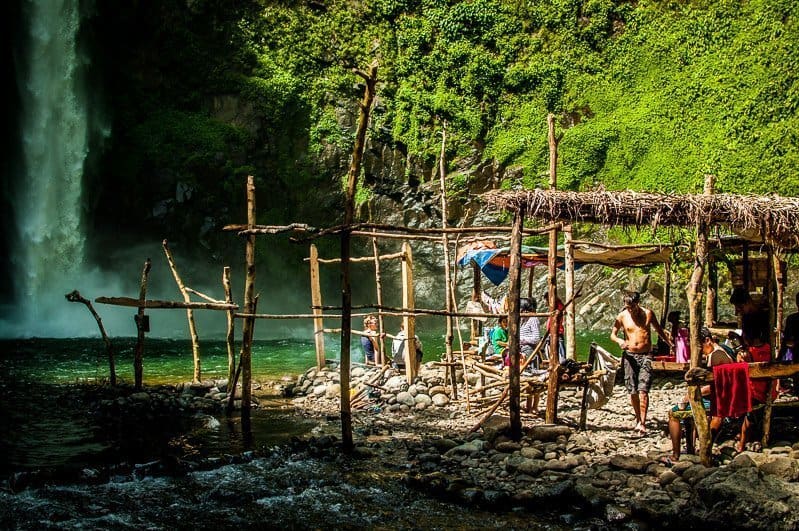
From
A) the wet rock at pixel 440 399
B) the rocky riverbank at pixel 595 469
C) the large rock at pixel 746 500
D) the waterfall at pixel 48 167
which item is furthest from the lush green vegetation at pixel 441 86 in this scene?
the large rock at pixel 746 500

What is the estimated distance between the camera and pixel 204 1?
1240 inches

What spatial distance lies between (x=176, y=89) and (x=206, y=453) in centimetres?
2634

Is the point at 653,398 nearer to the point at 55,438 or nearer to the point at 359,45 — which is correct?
the point at 55,438

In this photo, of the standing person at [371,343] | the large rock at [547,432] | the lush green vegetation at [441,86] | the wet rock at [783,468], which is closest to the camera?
the wet rock at [783,468]

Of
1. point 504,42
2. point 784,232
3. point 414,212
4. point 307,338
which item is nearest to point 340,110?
point 414,212

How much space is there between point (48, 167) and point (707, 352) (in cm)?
2695

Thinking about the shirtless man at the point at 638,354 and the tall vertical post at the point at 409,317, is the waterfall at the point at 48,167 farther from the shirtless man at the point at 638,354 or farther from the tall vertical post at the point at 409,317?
the shirtless man at the point at 638,354

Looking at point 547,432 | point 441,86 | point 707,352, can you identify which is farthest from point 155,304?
point 441,86

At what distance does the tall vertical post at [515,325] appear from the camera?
7703 mm

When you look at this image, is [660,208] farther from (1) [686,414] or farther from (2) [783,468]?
(2) [783,468]

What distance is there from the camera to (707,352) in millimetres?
8117

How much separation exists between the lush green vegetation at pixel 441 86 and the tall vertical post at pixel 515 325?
811 inches

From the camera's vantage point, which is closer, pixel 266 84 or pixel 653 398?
pixel 653 398

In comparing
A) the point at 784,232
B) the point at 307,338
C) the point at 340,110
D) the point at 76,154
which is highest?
the point at 340,110
